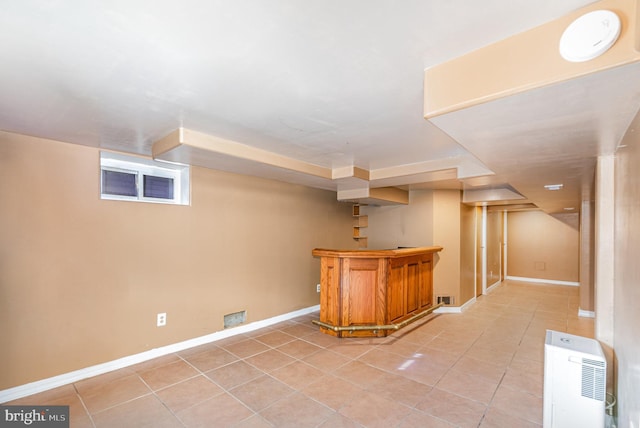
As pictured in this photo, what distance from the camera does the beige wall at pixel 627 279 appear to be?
1428 mm

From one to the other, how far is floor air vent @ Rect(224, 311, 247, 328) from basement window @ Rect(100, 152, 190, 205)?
1.54 meters

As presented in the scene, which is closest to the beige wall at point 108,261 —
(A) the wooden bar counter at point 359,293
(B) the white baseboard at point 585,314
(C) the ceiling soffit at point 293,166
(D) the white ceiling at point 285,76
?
(D) the white ceiling at point 285,76

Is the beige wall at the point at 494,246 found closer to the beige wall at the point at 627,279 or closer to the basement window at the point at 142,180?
the beige wall at the point at 627,279

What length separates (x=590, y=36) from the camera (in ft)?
3.25

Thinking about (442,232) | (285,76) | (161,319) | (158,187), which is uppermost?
(285,76)

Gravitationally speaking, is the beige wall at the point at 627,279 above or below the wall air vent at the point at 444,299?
above

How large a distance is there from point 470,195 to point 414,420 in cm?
400

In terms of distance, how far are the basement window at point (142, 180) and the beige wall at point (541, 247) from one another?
336 inches

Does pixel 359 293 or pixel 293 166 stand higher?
pixel 293 166

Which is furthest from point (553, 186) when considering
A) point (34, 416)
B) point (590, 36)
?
point (34, 416)

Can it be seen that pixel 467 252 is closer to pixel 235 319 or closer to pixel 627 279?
pixel 627 279

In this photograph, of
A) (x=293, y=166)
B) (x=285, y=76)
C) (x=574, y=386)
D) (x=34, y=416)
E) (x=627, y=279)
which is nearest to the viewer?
(x=285, y=76)

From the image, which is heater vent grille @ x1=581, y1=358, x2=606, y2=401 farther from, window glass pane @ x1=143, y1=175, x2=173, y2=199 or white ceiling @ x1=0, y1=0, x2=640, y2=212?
window glass pane @ x1=143, y1=175, x2=173, y2=199

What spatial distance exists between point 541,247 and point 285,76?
886 cm
